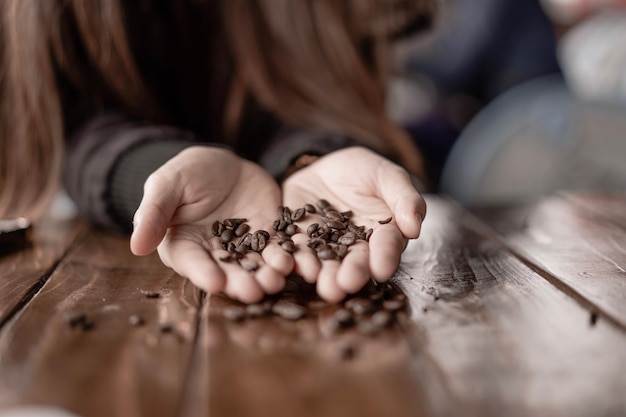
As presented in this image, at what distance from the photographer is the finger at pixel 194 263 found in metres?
0.91

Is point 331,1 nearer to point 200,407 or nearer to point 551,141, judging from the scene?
point 551,141

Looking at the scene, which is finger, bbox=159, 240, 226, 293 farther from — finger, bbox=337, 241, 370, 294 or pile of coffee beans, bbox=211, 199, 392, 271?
finger, bbox=337, 241, 370, 294

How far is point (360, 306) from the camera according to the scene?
891 mm

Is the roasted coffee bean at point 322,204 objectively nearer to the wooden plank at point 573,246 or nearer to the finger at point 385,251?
→ the finger at point 385,251

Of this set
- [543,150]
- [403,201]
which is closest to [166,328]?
[403,201]

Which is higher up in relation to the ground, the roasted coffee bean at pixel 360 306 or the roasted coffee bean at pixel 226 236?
the roasted coffee bean at pixel 226 236

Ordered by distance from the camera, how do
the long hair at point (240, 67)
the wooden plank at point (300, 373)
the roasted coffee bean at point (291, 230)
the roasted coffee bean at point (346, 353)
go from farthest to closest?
the long hair at point (240, 67)
the roasted coffee bean at point (291, 230)
the roasted coffee bean at point (346, 353)
the wooden plank at point (300, 373)

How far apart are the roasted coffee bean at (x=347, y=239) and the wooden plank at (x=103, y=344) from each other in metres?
0.24

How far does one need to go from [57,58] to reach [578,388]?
5.07ft

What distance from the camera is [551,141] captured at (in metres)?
2.32

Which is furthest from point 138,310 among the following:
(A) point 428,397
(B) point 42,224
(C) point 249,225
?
(B) point 42,224

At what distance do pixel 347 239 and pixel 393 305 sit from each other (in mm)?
159

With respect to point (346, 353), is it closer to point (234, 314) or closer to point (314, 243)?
point (234, 314)

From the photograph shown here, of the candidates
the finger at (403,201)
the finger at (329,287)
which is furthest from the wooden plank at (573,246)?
the finger at (329,287)
